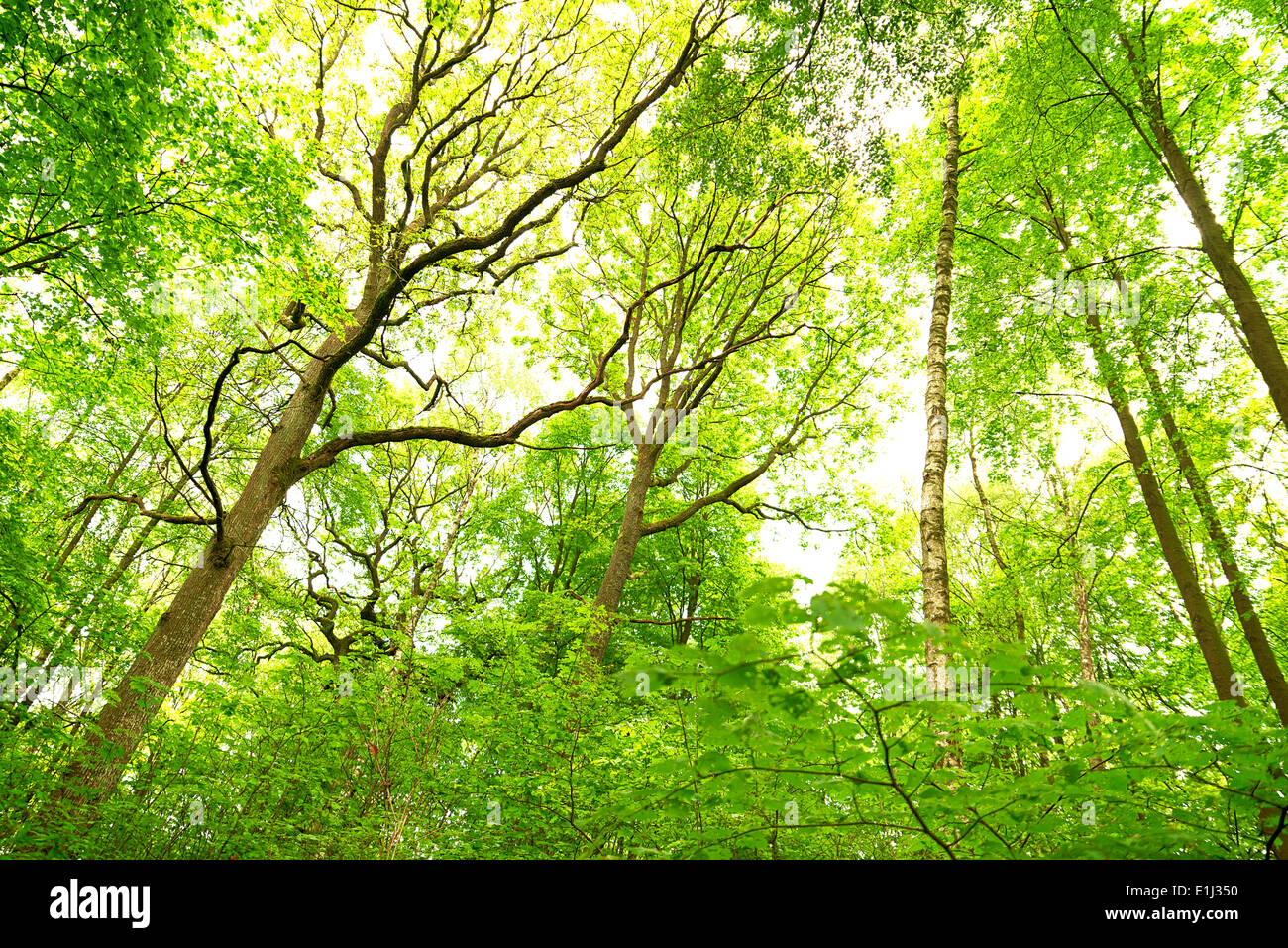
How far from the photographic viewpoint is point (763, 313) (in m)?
13.5

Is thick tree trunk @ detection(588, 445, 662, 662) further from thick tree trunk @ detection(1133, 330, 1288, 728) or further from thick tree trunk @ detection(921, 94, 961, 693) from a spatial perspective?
thick tree trunk @ detection(1133, 330, 1288, 728)

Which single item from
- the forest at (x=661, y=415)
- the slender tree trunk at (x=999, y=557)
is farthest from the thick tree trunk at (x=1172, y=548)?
the slender tree trunk at (x=999, y=557)

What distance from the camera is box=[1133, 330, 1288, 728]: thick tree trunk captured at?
277 inches

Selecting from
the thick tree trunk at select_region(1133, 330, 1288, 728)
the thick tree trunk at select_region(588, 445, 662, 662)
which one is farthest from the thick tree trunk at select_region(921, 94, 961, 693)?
the thick tree trunk at select_region(588, 445, 662, 662)

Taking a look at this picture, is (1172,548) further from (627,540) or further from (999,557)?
(627,540)

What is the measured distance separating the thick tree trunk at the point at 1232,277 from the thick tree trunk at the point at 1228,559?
2031 millimetres

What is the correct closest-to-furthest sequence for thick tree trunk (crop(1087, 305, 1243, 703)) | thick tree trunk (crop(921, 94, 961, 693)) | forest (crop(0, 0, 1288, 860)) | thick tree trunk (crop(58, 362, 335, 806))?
forest (crop(0, 0, 1288, 860))
thick tree trunk (crop(58, 362, 335, 806))
thick tree trunk (crop(921, 94, 961, 693))
thick tree trunk (crop(1087, 305, 1243, 703))

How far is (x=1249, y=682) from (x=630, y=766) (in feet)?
Answer: 44.9

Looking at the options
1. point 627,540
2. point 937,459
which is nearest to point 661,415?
point 627,540

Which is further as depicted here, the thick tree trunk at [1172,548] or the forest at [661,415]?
the thick tree trunk at [1172,548]

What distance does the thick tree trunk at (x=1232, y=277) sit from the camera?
5.49 metres

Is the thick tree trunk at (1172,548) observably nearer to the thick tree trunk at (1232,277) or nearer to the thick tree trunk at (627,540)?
the thick tree trunk at (1232,277)

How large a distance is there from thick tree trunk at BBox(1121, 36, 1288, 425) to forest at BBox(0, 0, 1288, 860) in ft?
0.16
